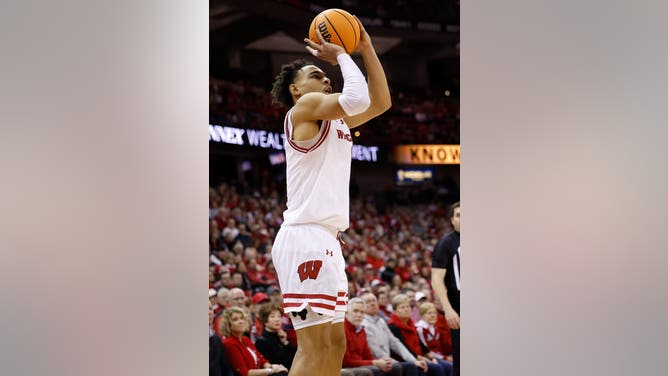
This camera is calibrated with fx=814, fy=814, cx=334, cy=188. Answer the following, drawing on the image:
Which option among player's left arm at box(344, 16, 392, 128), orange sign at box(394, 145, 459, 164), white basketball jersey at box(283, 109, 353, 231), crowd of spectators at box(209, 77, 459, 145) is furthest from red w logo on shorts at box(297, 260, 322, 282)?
orange sign at box(394, 145, 459, 164)

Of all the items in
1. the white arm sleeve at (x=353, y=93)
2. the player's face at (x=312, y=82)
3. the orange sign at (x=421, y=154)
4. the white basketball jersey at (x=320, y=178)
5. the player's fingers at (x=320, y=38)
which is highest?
the orange sign at (x=421, y=154)

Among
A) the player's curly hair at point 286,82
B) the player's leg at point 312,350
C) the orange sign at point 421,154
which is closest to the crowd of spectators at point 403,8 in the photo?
the orange sign at point 421,154

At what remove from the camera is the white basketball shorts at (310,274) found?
3.75 m

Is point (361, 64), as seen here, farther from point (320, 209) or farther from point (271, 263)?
point (320, 209)

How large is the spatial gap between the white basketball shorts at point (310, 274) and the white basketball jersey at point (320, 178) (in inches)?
2.7

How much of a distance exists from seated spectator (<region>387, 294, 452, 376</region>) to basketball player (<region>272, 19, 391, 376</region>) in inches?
135

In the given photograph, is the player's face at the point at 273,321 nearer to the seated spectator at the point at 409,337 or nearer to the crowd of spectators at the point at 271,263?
the crowd of spectators at the point at 271,263

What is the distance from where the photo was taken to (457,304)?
20.1 feet

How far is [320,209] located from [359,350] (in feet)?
10.3

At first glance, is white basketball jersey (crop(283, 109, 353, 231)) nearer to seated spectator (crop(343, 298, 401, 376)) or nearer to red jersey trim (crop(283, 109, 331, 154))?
red jersey trim (crop(283, 109, 331, 154))
